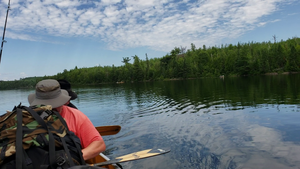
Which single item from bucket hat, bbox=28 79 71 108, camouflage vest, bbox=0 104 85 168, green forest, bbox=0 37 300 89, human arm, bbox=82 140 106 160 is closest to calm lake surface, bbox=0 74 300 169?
human arm, bbox=82 140 106 160

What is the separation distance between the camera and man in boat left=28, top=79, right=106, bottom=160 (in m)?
2.59

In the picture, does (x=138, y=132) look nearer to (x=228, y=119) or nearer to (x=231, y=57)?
(x=228, y=119)

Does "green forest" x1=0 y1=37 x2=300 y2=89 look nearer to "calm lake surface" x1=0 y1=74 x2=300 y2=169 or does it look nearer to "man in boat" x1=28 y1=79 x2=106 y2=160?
"calm lake surface" x1=0 y1=74 x2=300 y2=169

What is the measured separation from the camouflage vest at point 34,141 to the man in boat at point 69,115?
385 millimetres

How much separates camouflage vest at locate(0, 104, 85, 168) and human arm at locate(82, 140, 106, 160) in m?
0.35

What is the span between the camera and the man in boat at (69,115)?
259cm

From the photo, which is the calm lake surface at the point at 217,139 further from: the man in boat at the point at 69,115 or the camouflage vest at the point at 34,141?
the camouflage vest at the point at 34,141

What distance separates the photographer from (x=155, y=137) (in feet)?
28.9

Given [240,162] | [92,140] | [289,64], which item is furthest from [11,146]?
[289,64]

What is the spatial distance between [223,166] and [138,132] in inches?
186

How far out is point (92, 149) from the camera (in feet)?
8.63

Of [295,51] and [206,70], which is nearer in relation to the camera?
[295,51]

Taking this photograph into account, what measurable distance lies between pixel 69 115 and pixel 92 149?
0.54 meters

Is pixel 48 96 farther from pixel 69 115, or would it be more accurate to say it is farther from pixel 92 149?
pixel 92 149
